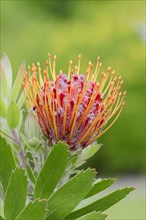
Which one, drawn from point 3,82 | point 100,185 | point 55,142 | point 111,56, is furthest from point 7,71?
point 111,56

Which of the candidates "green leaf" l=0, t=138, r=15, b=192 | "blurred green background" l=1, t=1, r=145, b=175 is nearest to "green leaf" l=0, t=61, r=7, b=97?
"green leaf" l=0, t=138, r=15, b=192

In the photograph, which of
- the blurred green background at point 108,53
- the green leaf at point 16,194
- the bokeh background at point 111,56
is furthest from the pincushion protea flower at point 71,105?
the blurred green background at point 108,53

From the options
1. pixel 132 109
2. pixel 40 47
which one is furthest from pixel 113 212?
pixel 40 47

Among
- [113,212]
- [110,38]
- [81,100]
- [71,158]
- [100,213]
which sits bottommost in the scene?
[113,212]

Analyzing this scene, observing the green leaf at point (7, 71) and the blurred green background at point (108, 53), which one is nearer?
the green leaf at point (7, 71)

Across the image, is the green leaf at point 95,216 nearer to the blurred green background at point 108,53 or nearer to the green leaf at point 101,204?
the green leaf at point 101,204

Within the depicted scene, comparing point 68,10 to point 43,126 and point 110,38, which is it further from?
point 43,126

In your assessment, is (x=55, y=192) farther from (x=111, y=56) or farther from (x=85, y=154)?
(x=111, y=56)
